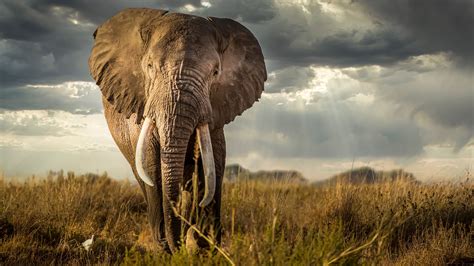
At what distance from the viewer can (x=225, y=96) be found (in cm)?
687

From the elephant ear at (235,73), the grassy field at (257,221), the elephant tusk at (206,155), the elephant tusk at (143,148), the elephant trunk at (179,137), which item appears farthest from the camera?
the grassy field at (257,221)

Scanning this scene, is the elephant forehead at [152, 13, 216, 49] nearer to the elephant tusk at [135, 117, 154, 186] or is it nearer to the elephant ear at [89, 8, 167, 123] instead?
the elephant ear at [89, 8, 167, 123]

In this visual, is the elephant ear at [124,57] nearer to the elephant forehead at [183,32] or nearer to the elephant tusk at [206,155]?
the elephant forehead at [183,32]

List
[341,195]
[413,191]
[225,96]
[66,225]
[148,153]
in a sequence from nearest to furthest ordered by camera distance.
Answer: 1. [148,153]
2. [225,96]
3. [66,225]
4. [341,195]
5. [413,191]

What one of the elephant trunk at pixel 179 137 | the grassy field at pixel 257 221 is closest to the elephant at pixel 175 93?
the elephant trunk at pixel 179 137

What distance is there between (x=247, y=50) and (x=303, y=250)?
3.31 m

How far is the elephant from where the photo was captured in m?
5.91

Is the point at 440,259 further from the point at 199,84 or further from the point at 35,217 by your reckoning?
the point at 35,217

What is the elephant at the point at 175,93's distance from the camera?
5.91m

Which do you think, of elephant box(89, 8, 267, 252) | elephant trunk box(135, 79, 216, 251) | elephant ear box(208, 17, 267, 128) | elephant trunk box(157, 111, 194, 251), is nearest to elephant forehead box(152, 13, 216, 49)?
elephant box(89, 8, 267, 252)

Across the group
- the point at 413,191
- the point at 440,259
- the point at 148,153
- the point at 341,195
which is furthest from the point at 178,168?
the point at 413,191

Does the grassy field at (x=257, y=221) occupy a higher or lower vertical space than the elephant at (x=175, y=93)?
lower

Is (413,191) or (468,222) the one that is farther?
(413,191)

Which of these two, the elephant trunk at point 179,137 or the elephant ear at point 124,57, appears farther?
the elephant ear at point 124,57
